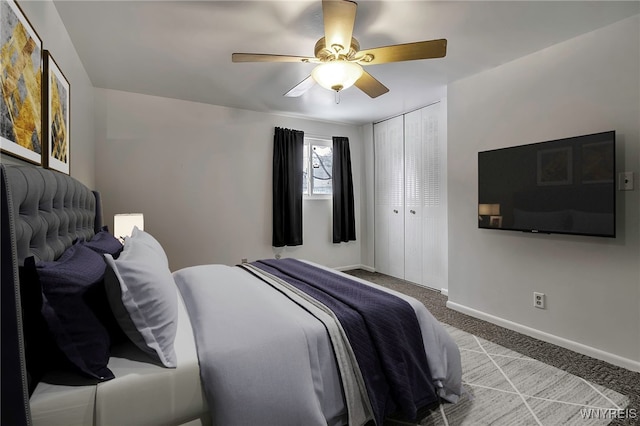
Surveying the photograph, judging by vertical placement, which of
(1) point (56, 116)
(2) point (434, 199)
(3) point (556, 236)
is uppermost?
(1) point (56, 116)

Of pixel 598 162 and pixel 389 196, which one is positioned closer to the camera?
pixel 598 162

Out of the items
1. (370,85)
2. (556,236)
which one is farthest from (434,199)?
(370,85)

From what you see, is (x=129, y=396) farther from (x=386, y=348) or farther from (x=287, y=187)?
(x=287, y=187)

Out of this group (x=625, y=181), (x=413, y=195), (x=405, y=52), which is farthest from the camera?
(x=413, y=195)

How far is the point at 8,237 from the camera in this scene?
0.91m

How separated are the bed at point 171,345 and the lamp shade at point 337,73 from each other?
1392mm

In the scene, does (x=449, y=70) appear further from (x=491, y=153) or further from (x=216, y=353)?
(x=216, y=353)

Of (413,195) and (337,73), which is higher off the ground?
(337,73)

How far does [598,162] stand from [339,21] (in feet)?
6.84

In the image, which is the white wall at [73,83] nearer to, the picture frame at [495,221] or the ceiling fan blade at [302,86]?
the ceiling fan blade at [302,86]

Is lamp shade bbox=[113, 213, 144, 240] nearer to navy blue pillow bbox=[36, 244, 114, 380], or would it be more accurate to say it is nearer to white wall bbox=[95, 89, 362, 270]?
white wall bbox=[95, 89, 362, 270]

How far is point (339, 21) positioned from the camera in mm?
1747

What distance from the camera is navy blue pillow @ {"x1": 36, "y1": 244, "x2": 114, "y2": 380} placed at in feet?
3.35

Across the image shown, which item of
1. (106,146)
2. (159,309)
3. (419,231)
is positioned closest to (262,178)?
(106,146)
